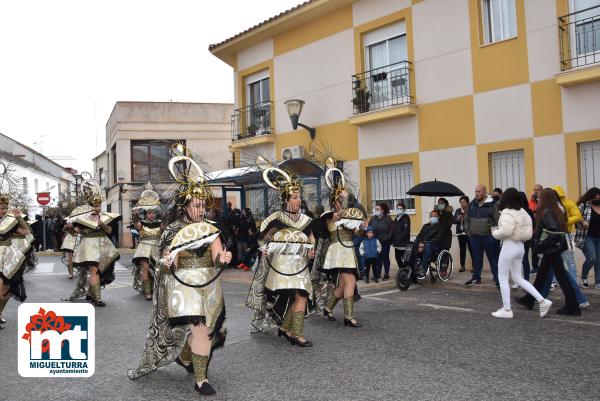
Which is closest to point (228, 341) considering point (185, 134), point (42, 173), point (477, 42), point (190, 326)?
point (190, 326)

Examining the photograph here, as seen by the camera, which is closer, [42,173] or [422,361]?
[422,361]

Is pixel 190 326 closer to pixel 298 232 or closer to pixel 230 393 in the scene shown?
pixel 230 393

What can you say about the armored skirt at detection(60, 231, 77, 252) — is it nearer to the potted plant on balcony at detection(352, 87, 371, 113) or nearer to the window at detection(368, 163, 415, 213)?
the window at detection(368, 163, 415, 213)

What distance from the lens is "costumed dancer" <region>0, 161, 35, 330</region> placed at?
Answer: 26.3 ft

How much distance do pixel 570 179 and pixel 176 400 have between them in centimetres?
942

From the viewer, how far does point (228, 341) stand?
6.83 meters

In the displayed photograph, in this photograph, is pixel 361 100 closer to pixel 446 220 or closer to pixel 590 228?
pixel 446 220

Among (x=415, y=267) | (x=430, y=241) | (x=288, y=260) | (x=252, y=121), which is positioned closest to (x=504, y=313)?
(x=415, y=267)

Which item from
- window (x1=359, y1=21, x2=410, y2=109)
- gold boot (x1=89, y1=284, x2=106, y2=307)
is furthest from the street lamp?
gold boot (x1=89, y1=284, x2=106, y2=307)

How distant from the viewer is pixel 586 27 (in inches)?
452

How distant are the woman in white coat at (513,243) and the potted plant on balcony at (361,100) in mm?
7742

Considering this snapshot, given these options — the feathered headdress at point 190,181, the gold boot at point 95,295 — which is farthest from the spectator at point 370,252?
the feathered headdress at point 190,181

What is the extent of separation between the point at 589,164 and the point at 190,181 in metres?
9.01

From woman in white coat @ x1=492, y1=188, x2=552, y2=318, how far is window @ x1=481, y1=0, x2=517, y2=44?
6.11 meters
